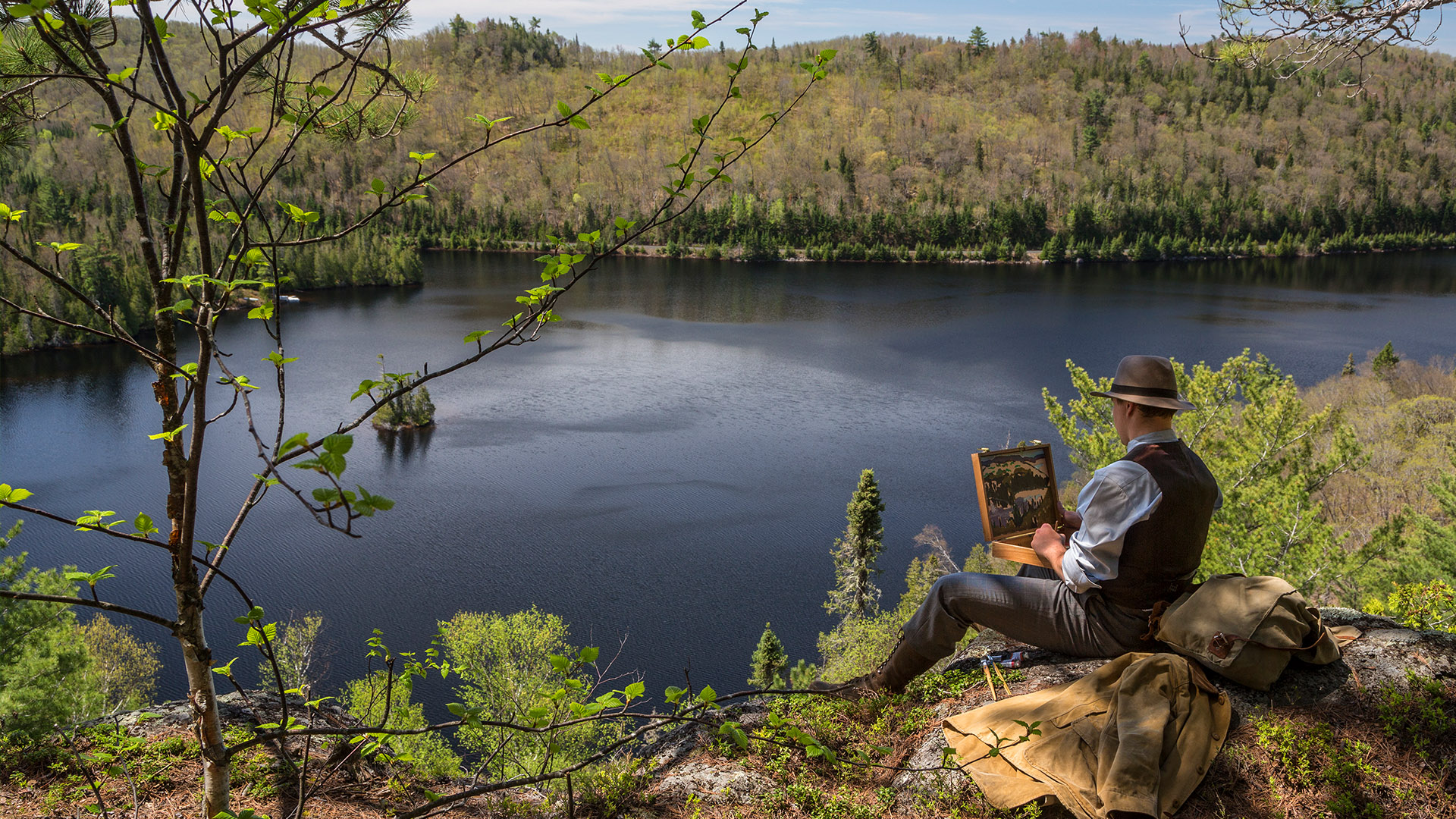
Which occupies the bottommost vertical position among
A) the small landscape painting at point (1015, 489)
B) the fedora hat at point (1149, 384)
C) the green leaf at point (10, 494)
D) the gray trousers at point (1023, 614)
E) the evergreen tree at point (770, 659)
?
the evergreen tree at point (770, 659)

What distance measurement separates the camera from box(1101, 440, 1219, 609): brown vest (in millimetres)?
3264

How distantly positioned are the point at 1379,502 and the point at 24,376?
60.8 meters

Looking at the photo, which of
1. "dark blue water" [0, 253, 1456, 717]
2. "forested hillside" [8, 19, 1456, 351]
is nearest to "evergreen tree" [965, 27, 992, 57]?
"forested hillside" [8, 19, 1456, 351]

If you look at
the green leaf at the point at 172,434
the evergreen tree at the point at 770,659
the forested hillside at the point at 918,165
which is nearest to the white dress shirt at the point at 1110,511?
the green leaf at the point at 172,434

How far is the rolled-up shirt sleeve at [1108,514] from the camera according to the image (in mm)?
3270

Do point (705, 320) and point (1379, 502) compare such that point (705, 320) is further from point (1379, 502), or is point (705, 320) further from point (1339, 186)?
point (1339, 186)

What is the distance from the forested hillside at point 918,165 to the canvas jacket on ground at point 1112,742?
60.8m

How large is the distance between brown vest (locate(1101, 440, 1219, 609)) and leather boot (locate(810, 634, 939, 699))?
94 centimetres

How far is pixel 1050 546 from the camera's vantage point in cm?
370

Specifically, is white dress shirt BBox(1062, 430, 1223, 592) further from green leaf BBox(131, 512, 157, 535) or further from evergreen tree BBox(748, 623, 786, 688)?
evergreen tree BBox(748, 623, 786, 688)

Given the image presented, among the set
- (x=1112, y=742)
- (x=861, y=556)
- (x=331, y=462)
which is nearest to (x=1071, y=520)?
(x=1112, y=742)

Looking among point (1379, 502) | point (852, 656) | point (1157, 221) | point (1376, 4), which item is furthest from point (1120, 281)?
point (1376, 4)

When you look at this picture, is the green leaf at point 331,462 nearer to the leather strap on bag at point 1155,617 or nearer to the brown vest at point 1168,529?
the brown vest at point 1168,529

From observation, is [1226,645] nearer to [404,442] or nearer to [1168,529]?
[1168,529]
